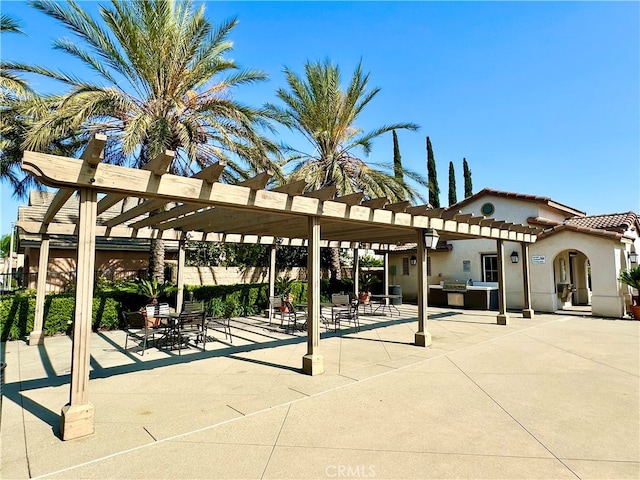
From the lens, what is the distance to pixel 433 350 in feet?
24.9

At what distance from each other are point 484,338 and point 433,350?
7.00 ft

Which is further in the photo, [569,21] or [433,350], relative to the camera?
[569,21]

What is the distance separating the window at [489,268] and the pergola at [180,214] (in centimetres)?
534

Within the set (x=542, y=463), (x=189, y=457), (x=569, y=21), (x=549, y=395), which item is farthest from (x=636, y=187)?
(x=189, y=457)

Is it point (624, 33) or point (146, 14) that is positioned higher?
point (146, 14)

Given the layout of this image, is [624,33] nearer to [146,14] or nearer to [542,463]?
[542,463]

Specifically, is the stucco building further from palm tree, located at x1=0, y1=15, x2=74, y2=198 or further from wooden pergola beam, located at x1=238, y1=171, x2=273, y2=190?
palm tree, located at x1=0, y1=15, x2=74, y2=198

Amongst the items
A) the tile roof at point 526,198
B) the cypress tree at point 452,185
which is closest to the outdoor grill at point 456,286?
the tile roof at point 526,198

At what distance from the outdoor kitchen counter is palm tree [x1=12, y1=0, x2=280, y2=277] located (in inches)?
401

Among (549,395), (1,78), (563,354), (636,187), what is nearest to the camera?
(549,395)

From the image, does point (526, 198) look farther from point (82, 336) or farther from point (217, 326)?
point (82, 336)

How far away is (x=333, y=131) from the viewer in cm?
1405

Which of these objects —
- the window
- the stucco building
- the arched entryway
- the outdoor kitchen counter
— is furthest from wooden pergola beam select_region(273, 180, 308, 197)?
the arched entryway

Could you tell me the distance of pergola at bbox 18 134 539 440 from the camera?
3.75 metres
